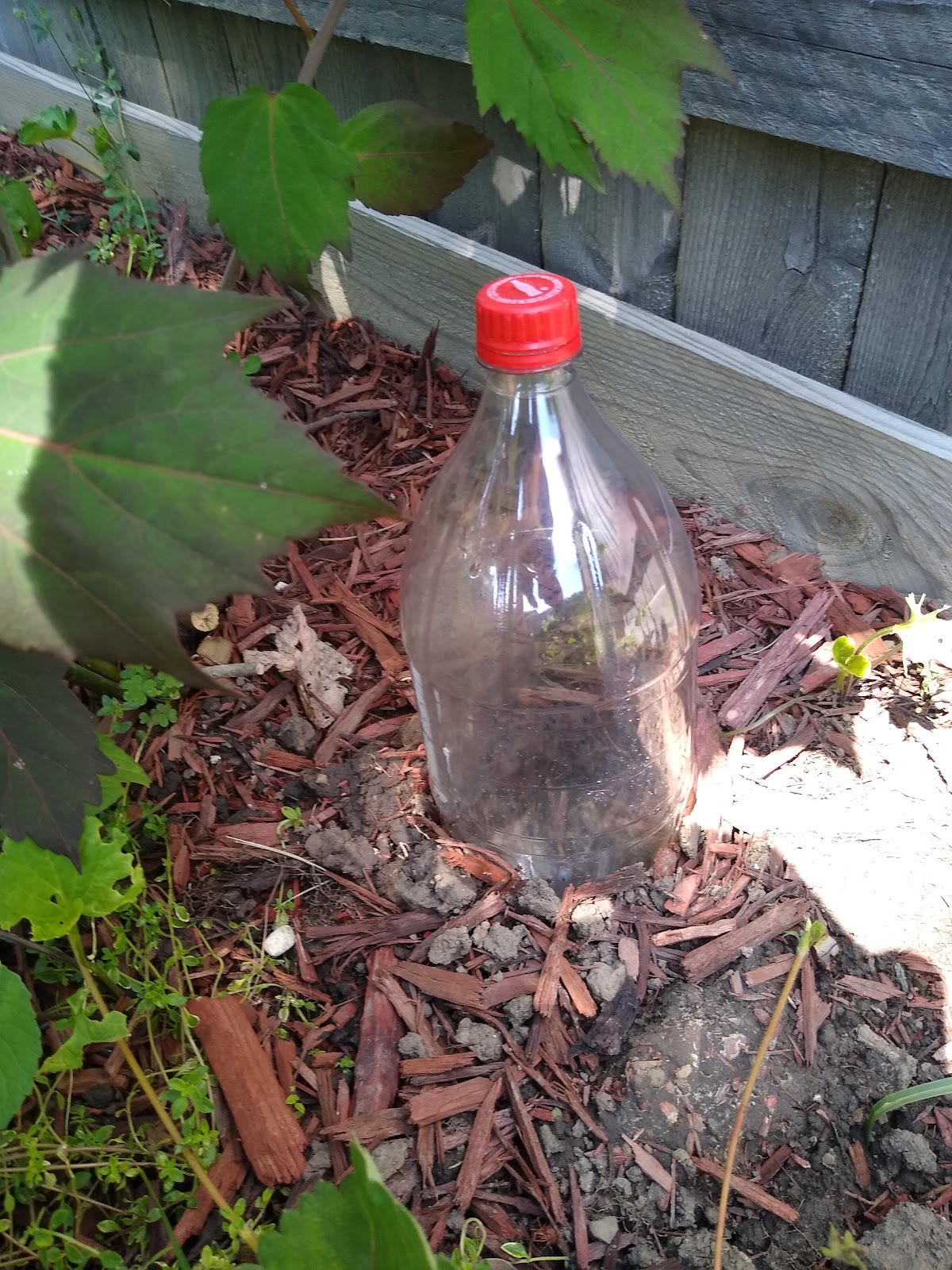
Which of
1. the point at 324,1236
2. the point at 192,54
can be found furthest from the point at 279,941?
the point at 192,54

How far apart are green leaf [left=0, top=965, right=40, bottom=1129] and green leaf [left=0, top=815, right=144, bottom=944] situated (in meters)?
0.11

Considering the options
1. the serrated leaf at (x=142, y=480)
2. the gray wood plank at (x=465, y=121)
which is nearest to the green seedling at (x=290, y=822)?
the serrated leaf at (x=142, y=480)

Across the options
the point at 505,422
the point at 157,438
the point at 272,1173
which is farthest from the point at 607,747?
the point at 157,438

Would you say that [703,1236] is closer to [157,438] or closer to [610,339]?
[157,438]

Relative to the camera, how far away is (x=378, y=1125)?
1355mm

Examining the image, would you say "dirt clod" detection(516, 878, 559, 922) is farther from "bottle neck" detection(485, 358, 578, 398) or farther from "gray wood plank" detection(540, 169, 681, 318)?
"gray wood plank" detection(540, 169, 681, 318)

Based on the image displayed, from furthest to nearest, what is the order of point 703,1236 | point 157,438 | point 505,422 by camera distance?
point 505,422 < point 703,1236 < point 157,438

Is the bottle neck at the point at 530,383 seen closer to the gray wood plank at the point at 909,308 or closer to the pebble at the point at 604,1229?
the gray wood plank at the point at 909,308

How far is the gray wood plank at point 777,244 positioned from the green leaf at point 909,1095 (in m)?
1.20

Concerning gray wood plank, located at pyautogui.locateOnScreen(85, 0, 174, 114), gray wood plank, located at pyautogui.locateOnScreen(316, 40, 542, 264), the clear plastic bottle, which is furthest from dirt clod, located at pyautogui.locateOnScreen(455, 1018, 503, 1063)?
gray wood plank, located at pyautogui.locateOnScreen(85, 0, 174, 114)

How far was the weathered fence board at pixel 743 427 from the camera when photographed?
1.79 meters

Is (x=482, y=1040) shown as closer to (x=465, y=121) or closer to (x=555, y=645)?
(x=555, y=645)

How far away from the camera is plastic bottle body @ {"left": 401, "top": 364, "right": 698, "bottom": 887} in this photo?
1.60 metres

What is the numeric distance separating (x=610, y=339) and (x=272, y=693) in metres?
0.99
